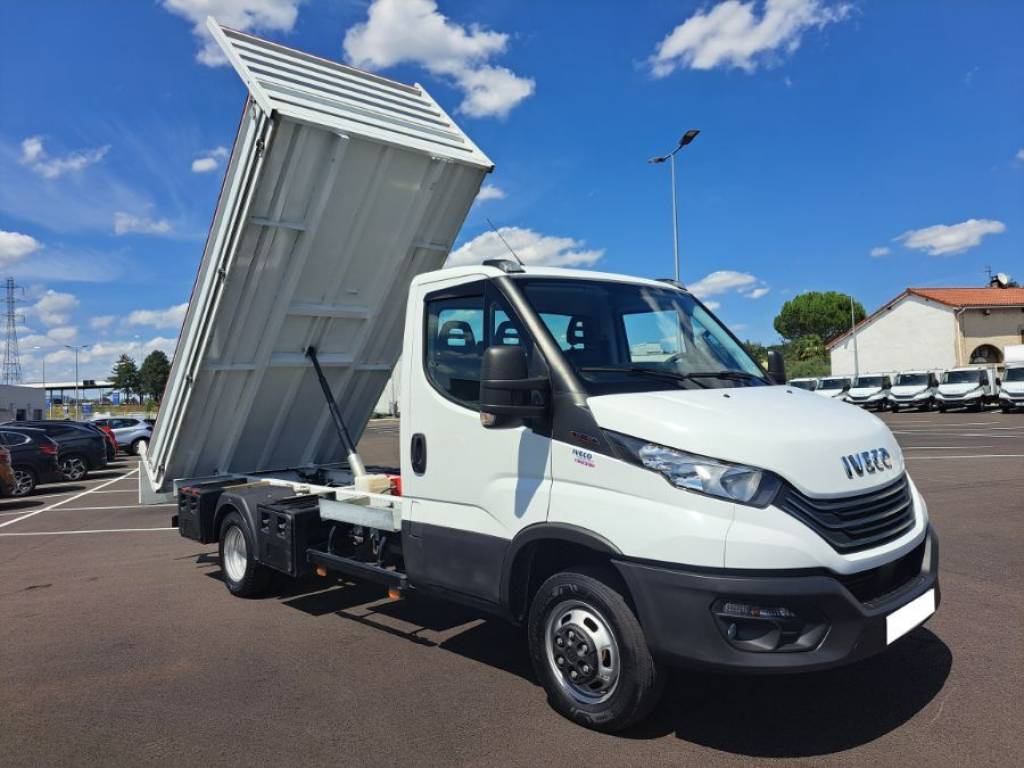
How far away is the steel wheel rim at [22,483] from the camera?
49.8 ft

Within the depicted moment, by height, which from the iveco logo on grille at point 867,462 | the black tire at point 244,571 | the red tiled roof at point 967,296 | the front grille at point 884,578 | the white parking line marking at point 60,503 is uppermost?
the red tiled roof at point 967,296

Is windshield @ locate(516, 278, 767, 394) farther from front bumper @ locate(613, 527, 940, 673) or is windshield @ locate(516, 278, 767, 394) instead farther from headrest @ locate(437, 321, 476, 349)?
front bumper @ locate(613, 527, 940, 673)

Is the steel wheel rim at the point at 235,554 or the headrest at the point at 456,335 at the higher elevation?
the headrest at the point at 456,335

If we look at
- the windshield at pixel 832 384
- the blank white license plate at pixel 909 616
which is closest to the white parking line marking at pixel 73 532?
the blank white license plate at pixel 909 616

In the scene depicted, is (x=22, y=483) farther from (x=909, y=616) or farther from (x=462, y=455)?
(x=909, y=616)

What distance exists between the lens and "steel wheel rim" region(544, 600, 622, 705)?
3.50 meters

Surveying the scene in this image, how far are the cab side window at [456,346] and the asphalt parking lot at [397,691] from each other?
5.66 ft

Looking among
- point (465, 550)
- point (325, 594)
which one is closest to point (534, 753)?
point (465, 550)

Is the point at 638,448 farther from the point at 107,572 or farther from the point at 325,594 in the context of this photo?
the point at 107,572

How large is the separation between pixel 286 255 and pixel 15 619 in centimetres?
371

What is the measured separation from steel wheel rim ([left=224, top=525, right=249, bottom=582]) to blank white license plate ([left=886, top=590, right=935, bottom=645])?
484 centimetres

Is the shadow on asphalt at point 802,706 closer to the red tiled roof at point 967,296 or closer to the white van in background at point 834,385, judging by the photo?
the white van in background at point 834,385

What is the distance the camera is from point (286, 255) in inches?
226

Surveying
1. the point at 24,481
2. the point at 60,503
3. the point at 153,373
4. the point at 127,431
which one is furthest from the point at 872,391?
the point at 153,373
